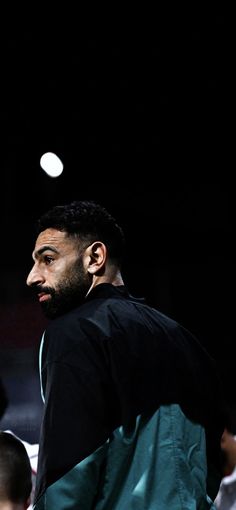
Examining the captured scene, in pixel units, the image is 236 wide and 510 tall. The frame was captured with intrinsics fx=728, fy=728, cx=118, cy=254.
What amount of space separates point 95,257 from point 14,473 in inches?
21.7

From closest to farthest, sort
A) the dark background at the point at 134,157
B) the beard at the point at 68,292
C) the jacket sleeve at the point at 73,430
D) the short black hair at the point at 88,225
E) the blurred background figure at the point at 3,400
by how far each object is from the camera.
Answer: the jacket sleeve at the point at 73,430 < the beard at the point at 68,292 < the short black hair at the point at 88,225 < the blurred background figure at the point at 3,400 < the dark background at the point at 134,157

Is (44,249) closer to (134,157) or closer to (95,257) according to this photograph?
(95,257)

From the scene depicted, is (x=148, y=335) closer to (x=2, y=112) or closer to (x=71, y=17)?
(x=71, y=17)

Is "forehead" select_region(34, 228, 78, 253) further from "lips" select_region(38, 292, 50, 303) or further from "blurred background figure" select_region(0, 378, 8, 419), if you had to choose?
"blurred background figure" select_region(0, 378, 8, 419)

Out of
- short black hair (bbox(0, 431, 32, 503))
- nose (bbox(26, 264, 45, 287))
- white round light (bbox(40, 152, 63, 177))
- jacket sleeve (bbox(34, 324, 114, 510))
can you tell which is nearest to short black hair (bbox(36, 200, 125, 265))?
nose (bbox(26, 264, 45, 287))

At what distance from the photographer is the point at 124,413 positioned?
46.8 inches

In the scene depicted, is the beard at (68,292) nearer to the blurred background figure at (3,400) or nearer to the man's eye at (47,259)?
the man's eye at (47,259)

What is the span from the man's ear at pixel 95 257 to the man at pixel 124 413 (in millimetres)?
89

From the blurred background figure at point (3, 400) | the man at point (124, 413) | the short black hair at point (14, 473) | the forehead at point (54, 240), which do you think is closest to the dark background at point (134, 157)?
the blurred background figure at point (3, 400)

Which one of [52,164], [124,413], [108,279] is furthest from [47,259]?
[52,164]

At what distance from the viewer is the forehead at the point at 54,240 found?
1.55 metres

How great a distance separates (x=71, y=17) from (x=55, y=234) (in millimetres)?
1368

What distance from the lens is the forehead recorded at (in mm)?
1551

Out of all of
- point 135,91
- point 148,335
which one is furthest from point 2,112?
point 148,335
